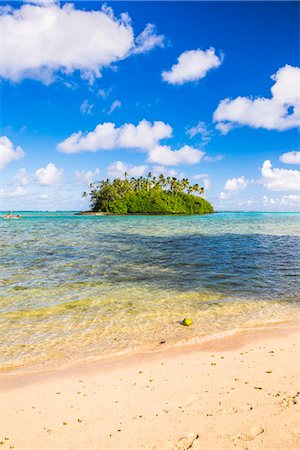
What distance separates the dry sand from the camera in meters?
4.71

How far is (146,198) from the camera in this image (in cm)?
15400

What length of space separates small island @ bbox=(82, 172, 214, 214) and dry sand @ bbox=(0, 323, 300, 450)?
143m

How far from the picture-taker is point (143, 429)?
496cm

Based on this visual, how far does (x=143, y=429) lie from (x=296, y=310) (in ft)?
27.8

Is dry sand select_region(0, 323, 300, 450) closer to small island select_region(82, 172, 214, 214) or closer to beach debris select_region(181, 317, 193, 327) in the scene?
beach debris select_region(181, 317, 193, 327)

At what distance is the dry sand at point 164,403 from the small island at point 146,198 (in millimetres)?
142865

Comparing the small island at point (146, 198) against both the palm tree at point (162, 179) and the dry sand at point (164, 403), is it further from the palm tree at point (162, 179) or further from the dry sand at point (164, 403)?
the dry sand at point (164, 403)

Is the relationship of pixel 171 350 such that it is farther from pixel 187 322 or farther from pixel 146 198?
pixel 146 198

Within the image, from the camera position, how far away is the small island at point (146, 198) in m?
152

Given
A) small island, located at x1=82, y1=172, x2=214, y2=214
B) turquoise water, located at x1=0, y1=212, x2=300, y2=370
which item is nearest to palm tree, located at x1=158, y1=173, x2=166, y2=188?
small island, located at x1=82, y1=172, x2=214, y2=214

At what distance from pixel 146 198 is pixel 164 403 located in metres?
149

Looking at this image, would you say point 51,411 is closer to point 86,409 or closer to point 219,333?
point 86,409

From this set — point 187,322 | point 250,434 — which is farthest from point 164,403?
point 187,322

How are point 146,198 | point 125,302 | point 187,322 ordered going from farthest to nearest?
point 146,198, point 125,302, point 187,322
